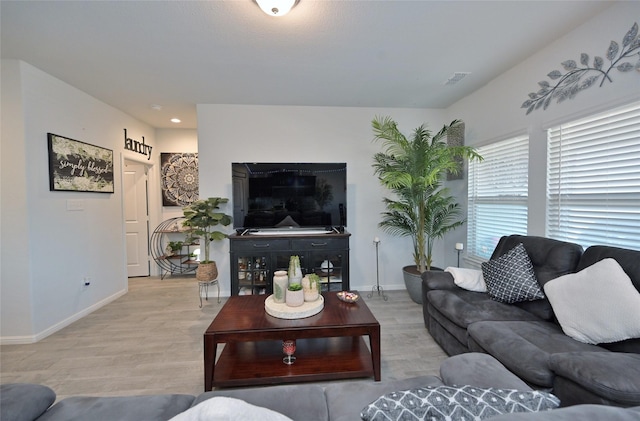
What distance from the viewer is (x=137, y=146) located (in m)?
4.03

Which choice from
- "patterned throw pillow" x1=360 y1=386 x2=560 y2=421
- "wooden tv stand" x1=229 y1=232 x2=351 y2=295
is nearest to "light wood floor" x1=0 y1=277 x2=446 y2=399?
"wooden tv stand" x1=229 y1=232 x2=351 y2=295

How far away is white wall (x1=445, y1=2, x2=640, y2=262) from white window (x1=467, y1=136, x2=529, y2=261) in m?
0.10

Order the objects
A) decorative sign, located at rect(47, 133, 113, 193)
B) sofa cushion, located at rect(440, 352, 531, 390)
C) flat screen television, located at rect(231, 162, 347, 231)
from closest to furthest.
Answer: sofa cushion, located at rect(440, 352, 531, 390) < decorative sign, located at rect(47, 133, 113, 193) < flat screen television, located at rect(231, 162, 347, 231)

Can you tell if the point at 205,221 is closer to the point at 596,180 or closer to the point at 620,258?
the point at 620,258

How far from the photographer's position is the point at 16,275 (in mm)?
2412

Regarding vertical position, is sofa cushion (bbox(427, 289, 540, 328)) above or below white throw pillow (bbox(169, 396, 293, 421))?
below

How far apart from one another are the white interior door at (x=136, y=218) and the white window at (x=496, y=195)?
5112mm

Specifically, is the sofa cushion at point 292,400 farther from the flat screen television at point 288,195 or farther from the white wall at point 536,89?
the white wall at point 536,89

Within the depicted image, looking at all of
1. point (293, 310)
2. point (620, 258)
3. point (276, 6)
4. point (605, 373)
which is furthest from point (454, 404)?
point (276, 6)

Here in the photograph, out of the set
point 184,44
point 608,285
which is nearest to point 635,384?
point 608,285

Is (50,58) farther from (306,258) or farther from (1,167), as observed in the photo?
(306,258)

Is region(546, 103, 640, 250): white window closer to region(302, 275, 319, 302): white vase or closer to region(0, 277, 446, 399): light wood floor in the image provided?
region(0, 277, 446, 399): light wood floor

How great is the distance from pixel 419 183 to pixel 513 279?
1397mm

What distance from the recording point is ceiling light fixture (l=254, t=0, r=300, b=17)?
64.6 inches
